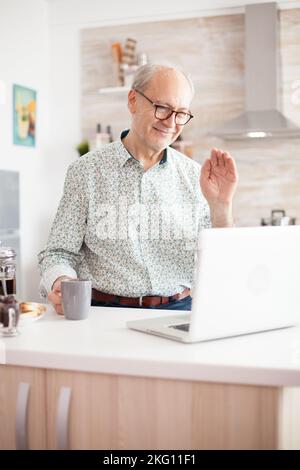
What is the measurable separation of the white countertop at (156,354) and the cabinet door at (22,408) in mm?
37

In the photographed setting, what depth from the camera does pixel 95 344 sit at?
57.3 inches

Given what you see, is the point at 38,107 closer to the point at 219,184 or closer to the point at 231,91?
the point at 231,91

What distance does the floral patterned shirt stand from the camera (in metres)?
2.14

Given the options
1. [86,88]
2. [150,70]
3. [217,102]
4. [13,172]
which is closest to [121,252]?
[150,70]

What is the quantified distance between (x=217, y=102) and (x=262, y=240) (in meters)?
3.54

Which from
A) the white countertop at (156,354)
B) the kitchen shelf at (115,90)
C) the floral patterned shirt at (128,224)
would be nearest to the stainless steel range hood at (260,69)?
the kitchen shelf at (115,90)

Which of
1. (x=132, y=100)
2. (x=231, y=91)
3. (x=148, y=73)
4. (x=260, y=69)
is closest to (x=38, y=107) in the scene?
(x=231, y=91)

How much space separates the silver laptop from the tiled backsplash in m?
3.19

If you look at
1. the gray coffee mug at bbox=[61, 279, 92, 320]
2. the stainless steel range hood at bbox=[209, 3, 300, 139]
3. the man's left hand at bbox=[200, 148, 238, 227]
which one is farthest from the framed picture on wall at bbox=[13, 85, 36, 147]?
the gray coffee mug at bbox=[61, 279, 92, 320]

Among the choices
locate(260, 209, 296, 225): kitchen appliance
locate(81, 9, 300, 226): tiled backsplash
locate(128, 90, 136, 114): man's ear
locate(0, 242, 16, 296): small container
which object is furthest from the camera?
locate(81, 9, 300, 226): tiled backsplash

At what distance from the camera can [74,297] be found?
5.67 feet

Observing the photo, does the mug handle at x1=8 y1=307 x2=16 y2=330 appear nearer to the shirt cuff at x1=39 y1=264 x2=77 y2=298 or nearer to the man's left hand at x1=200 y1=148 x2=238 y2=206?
the shirt cuff at x1=39 y1=264 x2=77 y2=298

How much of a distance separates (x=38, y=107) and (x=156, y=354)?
409 centimetres

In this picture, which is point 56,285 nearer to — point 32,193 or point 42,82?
point 32,193
